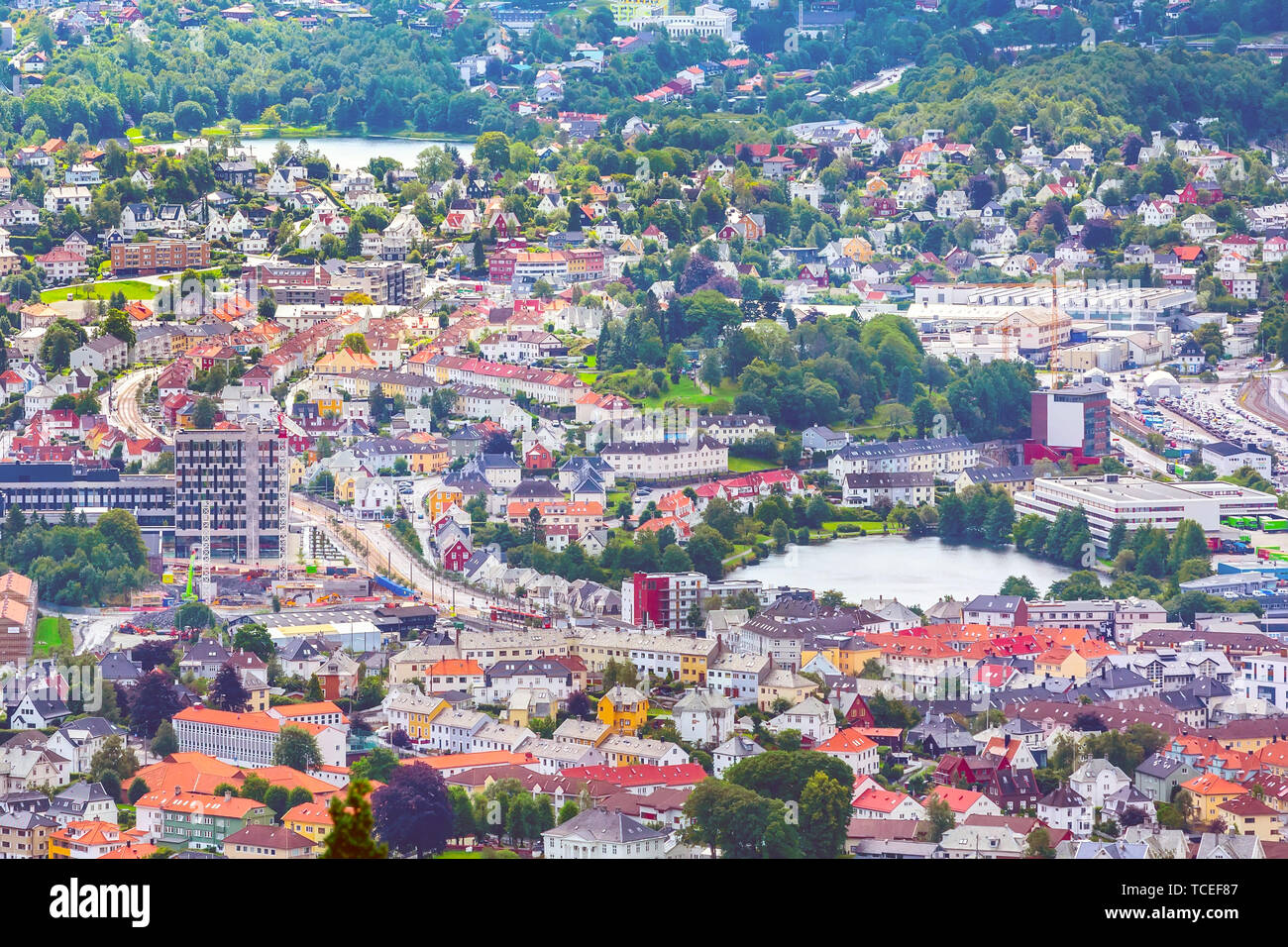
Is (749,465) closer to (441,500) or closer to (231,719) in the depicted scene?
(441,500)

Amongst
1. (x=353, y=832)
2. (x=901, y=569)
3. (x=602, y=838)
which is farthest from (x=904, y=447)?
(x=353, y=832)

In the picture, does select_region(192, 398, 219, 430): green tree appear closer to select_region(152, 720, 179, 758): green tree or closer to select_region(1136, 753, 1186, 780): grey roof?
select_region(152, 720, 179, 758): green tree

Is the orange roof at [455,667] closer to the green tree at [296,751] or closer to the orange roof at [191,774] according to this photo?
the green tree at [296,751]

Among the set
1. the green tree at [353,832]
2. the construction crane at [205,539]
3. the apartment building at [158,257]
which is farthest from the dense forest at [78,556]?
the green tree at [353,832]

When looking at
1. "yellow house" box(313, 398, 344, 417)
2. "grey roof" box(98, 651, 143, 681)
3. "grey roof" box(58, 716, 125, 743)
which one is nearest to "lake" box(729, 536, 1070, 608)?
"yellow house" box(313, 398, 344, 417)
